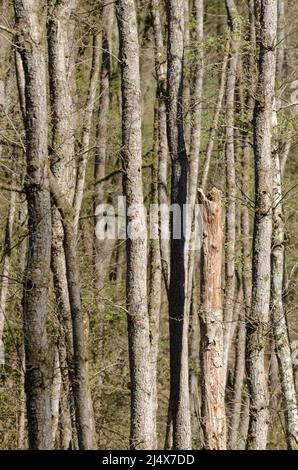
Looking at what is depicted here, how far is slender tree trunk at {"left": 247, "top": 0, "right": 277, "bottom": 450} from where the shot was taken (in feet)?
48.0

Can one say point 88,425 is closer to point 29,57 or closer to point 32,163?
point 32,163

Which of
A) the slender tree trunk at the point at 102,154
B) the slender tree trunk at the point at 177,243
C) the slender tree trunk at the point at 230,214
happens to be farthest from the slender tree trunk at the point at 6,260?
the slender tree trunk at the point at 230,214

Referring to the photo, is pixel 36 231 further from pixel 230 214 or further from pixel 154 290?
pixel 230 214

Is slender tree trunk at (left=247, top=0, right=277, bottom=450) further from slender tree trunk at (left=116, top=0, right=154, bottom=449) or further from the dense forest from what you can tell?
slender tree trunk at (left=116, top=0, right=154, bottom=449)

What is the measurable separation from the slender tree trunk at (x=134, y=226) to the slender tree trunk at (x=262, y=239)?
1.44 m

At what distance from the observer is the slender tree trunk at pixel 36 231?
11.5 meters

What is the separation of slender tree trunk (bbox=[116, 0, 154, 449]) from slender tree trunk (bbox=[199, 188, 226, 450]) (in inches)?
33.3

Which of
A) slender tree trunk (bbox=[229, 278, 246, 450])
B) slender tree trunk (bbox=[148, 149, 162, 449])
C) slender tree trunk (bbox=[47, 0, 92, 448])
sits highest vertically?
slender tree trunk (bbox=[47, 0, 92, 448])

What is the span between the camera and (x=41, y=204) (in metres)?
11.7

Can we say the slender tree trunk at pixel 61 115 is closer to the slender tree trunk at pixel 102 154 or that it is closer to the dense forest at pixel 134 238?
the dense forest at pixel 134 238

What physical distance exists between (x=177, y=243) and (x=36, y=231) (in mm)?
5098

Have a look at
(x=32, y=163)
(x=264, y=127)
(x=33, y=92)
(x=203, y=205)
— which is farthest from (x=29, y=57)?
(x=264, y=127)

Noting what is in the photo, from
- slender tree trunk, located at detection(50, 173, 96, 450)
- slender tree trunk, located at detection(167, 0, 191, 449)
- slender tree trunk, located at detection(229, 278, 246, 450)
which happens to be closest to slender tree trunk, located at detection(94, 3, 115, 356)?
slender tree trunk, located at detection(229, 278, 246, 450)

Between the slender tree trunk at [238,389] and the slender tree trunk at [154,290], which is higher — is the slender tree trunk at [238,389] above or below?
below
